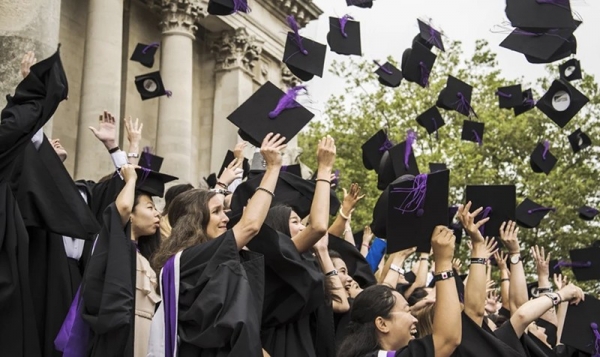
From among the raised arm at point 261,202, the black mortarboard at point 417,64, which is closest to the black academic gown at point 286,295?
the raised arm at point 261,202

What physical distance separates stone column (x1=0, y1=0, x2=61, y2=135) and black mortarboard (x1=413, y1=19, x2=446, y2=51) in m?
4.74

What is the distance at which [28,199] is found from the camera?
599 cm

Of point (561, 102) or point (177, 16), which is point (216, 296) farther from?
point (177, 16)

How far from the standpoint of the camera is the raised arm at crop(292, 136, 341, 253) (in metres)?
5.52

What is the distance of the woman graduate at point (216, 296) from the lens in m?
4.56

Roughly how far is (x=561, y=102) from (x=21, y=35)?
23.6 ft

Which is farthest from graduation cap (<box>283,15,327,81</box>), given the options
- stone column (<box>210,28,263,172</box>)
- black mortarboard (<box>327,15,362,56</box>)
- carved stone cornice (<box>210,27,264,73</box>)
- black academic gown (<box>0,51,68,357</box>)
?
carved stone cornice (<box>210,27,264,73</box>)

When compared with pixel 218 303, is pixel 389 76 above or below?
above

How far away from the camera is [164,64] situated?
2039 cm

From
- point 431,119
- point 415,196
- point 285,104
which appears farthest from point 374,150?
point 415,196

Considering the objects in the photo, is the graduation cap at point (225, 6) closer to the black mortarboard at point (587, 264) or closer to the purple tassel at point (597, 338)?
the purple tassel at point (597, 338)

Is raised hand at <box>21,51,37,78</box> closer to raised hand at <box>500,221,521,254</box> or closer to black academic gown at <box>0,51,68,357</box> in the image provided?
black academic gown at <box>0,51,68,357</box>

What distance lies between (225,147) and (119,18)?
5.33m

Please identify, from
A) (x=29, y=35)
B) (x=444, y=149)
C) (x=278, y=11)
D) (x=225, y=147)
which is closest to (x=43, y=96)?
(x=29, y=35)
